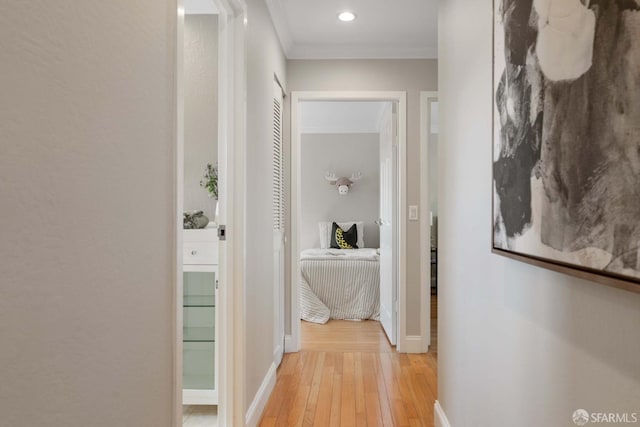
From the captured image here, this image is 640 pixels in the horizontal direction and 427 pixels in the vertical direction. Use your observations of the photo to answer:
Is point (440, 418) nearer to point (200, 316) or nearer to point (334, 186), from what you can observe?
point (200, 316)

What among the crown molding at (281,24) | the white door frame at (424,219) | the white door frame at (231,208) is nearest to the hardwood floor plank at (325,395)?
the white door frame at (231,208)

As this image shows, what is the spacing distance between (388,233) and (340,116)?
2767 millimetres

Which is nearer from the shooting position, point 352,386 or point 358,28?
point 352,386

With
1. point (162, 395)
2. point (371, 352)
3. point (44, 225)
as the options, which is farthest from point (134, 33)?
point (371, 352)

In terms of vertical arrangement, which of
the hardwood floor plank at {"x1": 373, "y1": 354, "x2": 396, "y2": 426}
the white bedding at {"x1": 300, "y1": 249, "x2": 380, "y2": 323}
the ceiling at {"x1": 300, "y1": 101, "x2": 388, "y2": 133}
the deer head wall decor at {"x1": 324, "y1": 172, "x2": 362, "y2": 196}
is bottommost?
the hardwood floor plank at {"x1": 373, "y1": 354, "x2": 396, "y2": 426}

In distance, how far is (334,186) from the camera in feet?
22.4

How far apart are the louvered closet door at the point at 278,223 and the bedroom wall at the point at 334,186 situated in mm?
3365

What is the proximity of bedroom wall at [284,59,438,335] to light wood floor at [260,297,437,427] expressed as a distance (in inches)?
14.5

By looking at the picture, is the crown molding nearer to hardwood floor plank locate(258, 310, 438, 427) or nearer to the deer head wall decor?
hardwood floor plank locate(258, 310, 438, 427)

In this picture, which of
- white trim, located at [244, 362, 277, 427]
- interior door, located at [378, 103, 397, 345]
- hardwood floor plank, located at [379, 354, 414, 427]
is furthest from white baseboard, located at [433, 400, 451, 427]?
interior door, located at [378, 103, 397, 345]

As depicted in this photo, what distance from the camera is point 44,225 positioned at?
0.67m

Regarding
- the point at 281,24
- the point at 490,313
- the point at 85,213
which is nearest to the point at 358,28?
the point at 281,24

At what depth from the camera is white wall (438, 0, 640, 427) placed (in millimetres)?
791

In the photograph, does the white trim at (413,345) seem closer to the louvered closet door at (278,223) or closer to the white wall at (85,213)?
the louvered closet door at (278,223)
